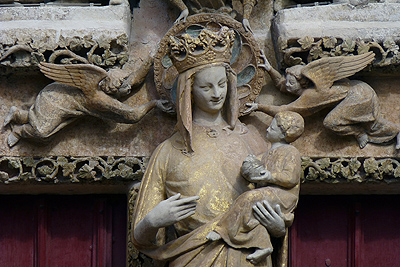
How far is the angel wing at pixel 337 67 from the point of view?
5922mm

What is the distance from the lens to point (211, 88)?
5.64 m

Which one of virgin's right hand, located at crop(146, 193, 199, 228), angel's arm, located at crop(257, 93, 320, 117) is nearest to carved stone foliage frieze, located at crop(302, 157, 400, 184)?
angel's arm, located at crop(257, 93, 320, 117)

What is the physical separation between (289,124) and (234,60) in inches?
24.7

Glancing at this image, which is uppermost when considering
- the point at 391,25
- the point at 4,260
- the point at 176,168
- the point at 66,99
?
the point at 391,25

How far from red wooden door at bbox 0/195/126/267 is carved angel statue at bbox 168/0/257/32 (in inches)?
41.0

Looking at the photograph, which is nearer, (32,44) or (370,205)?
(32,44)

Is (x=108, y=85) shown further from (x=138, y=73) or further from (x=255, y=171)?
(x=255, y=171)

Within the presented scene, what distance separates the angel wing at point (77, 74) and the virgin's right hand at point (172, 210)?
80cm

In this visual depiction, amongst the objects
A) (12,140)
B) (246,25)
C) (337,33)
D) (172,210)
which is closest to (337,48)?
(337,33)

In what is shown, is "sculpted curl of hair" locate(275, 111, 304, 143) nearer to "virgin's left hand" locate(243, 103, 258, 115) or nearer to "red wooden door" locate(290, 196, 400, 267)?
"virgin's left hand" locate(243, 103, 258, 115)

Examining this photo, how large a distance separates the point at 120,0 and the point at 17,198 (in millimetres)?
1165

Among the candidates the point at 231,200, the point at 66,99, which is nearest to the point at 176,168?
the point at 231,200

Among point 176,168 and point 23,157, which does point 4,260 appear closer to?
point 23,157

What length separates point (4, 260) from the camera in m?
6.17
